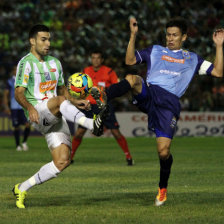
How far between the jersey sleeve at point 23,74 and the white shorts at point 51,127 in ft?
1.17

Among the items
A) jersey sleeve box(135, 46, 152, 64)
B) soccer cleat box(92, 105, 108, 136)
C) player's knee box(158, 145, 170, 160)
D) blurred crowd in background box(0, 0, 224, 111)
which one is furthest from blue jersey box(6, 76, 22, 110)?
soccer cleat box(92, 105, 108, 136)

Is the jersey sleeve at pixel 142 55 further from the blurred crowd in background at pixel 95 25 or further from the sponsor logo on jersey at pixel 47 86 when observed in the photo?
the blurred crowd in background at pixel 95 25

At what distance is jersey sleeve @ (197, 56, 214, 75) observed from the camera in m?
7.47

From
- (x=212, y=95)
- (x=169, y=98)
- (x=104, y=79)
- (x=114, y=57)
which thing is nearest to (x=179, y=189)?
(x=169, y=98)

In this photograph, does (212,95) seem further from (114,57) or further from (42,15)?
(42,15)

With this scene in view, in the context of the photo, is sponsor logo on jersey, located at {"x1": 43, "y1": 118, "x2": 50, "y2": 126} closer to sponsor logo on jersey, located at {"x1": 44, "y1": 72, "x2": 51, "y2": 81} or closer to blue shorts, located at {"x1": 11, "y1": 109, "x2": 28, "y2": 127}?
sponsor logo on jersey, located at {"x1": 44, "y1": 72, "x2": 51, "y2": 81}

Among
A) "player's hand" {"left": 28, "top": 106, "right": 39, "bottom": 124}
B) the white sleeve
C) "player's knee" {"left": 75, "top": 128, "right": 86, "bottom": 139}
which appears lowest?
"player's knee" {"left": 75, "top": 128, "right": 86, "bottom": 139}

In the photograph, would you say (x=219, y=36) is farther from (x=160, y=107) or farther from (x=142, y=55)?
(x=160, y=107)

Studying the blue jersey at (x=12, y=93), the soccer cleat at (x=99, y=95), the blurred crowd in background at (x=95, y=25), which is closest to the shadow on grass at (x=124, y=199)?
the soccer cleat at (x=99, y=95)

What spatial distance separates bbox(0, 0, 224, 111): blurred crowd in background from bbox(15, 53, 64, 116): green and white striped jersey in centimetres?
1665

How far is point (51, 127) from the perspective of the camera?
7.28 m

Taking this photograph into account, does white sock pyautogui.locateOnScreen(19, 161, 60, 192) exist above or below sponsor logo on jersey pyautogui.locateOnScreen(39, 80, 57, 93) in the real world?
below

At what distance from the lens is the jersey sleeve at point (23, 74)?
7.29m

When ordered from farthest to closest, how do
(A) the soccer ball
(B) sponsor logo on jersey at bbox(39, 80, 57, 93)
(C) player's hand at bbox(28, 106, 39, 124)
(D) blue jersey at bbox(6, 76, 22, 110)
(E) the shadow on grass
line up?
(D) blue jersey at bbox(6, 76, 22, 110) → (E) the shadow on grass → (B) sponsor logo on jersey at bbox(39, 80, 57, 93) → (A) the soccer ball → (C) player's hand at bbox(28, 106, 39, 124)
